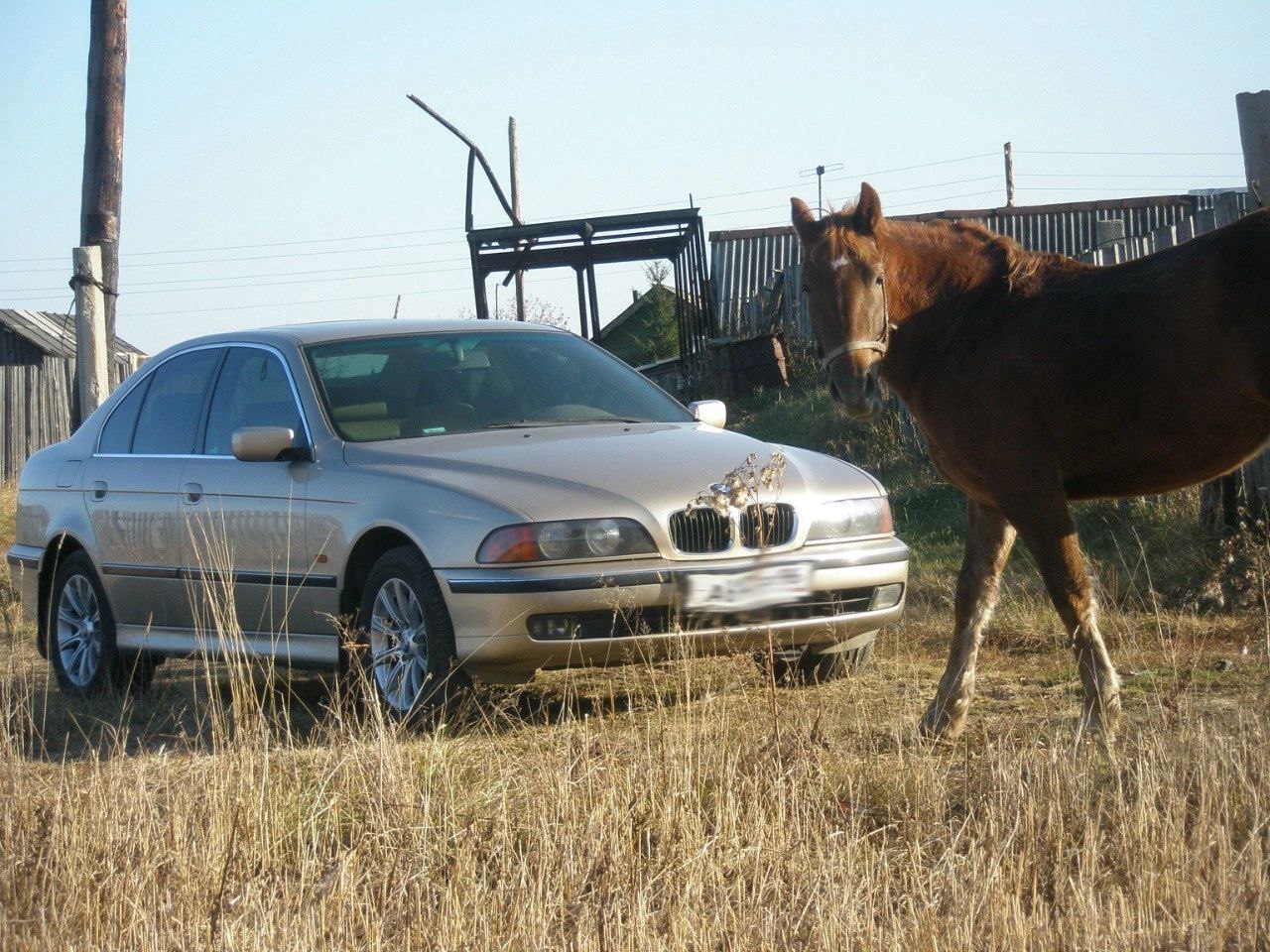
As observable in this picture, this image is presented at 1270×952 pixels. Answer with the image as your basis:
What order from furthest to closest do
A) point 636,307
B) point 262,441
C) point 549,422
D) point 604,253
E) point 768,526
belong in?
point 636,307, point 604,253, point 549,422, point 262,441, point 768,526

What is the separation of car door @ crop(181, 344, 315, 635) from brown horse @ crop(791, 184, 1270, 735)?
236cm

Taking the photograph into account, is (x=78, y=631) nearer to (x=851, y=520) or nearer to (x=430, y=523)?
(x=430, y=523)

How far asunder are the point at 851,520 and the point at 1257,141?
367 cm

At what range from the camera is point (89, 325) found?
11391 millimetres

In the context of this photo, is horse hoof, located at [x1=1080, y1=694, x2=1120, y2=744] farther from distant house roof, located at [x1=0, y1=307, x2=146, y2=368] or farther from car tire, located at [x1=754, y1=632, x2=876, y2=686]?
distant house roof, located at [x1=0, y1=307, x2=146, y2=368]

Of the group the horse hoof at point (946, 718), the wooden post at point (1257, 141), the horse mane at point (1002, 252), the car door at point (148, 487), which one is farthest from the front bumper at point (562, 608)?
the wooden post at point (1257, 141)

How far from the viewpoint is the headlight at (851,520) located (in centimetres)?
590

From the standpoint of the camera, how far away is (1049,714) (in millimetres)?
5516

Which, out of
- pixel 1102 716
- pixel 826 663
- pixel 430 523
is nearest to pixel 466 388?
pixel 430 523

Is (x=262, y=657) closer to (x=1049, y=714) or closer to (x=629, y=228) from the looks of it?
(x=1049, y=714)

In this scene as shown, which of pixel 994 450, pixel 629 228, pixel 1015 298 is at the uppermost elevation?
pixel 629 228

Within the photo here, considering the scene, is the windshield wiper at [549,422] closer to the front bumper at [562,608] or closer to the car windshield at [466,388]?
the car windshield at [466,388]

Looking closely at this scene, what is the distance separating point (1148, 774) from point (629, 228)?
16.7 m

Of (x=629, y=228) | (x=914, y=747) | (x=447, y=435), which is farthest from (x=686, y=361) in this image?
(x=914, y=747)
